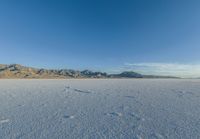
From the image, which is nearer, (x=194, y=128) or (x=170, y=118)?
(x=194, y=128)

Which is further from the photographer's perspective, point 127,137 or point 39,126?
point 39,126

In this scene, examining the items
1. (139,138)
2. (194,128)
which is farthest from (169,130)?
(139,138)

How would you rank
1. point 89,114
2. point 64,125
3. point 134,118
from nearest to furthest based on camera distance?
point 64,125
point 134,118
point 89,114

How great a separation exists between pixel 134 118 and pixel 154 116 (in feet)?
2.03

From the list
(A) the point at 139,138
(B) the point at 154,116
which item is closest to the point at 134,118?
(B) the point at 154,116

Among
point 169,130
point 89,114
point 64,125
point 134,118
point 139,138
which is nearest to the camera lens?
point 139,138

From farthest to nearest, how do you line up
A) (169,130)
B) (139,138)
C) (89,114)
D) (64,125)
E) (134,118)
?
(89,114) < (134,118) < (64,125) < (169,130) < (139,138)

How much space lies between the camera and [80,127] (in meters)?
3.75

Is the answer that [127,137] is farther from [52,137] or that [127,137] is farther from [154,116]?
[154,116]

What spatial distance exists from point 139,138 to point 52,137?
162 centimetres

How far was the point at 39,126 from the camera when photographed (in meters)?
3.73

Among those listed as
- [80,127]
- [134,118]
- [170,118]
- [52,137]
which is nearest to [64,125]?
[80,127]

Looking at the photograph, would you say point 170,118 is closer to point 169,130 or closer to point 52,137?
point 169,130

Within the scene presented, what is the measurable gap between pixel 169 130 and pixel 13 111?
4.31 m
